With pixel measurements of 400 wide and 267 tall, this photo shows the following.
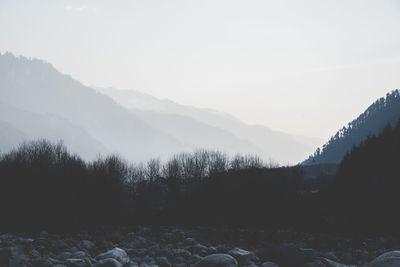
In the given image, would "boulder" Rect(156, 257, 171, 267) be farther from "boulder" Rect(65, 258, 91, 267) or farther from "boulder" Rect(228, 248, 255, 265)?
"boulder" Rect(65, 258, 91, 267)

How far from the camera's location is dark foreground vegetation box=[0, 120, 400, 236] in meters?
59.9

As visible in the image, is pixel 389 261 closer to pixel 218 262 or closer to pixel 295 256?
pixel 295 256

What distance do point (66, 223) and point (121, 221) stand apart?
12400 mm

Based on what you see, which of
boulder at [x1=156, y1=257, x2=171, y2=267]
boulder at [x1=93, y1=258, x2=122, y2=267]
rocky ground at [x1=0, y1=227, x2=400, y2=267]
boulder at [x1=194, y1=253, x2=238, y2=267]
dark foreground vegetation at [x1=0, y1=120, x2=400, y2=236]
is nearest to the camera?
boulder at [x1=194, y1=253, x2=238, y2=267]

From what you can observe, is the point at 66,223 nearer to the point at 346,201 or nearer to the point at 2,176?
the point at 2,176

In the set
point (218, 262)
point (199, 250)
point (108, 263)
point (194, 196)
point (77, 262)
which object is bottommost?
point (199, 250)

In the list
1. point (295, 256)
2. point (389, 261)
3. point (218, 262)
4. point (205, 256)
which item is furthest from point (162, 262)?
point (389, 261)

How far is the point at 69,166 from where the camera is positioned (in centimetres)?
7706

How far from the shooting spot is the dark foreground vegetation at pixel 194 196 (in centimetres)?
5991

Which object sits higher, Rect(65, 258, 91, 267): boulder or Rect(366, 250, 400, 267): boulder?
Rect(366, 250, 400, 267): boulder

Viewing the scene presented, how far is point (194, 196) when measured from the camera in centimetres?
8500

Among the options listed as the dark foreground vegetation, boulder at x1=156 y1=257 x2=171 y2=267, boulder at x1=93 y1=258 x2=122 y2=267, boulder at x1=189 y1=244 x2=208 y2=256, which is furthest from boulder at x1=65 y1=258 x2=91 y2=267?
the dark foreground vegetation

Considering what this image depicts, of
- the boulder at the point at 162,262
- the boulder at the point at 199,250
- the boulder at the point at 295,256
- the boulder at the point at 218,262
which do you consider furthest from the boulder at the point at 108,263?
the boulder at the point at 199,250

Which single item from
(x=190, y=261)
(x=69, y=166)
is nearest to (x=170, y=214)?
(x=69, y=166)
